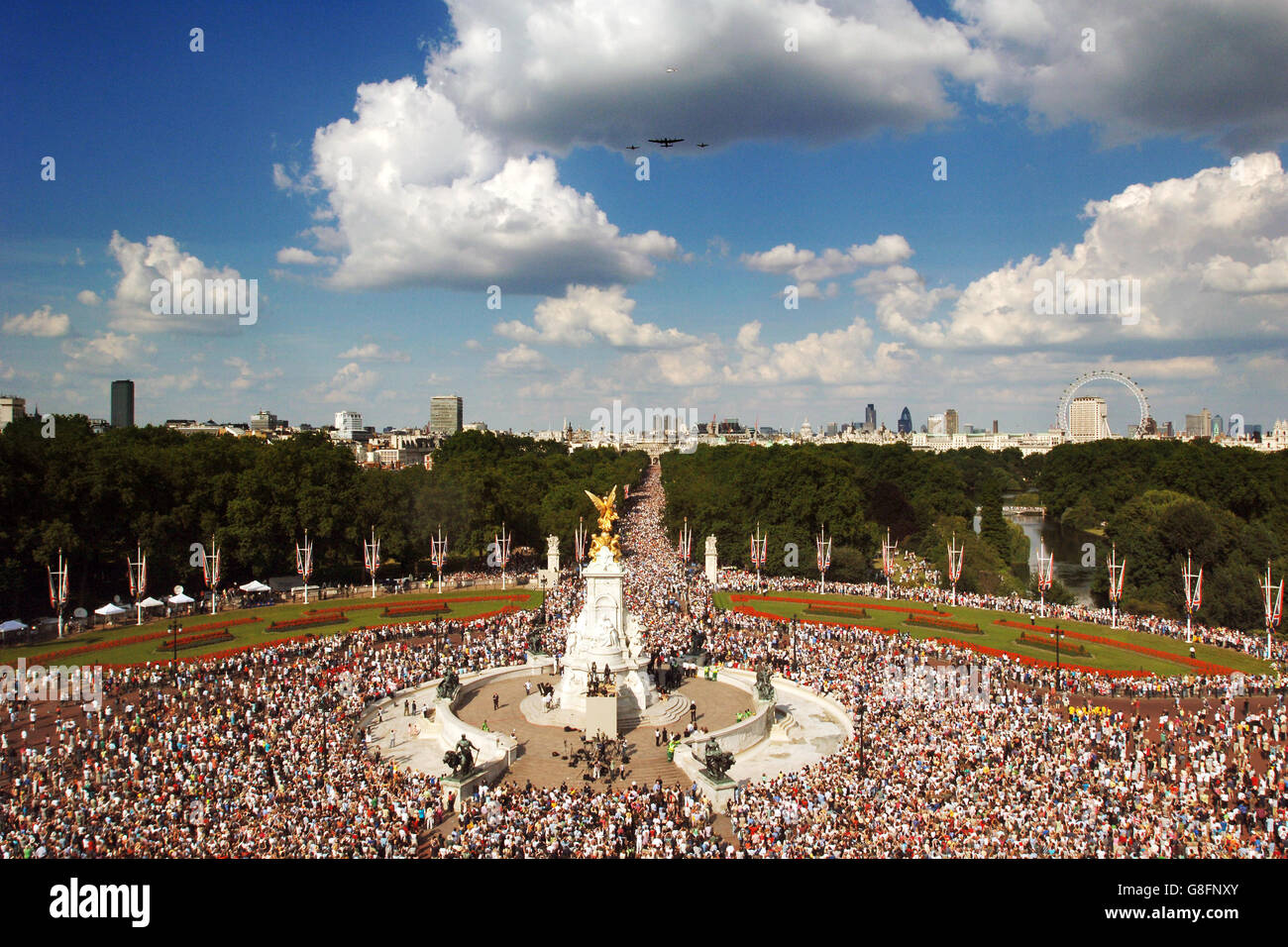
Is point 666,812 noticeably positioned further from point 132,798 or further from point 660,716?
point 132,798

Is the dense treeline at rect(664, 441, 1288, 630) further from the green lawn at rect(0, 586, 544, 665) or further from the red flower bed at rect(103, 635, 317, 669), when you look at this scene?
the red flower bed at rect(103, 635, 317, 669)

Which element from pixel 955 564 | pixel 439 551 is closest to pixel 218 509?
pixel 439 551

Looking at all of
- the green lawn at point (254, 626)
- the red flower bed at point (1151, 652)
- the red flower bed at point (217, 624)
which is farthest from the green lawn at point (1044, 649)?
the red flower bed at point (217, 624)

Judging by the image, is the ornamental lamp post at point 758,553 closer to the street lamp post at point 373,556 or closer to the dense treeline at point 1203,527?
the dense treeline at point 1203,527

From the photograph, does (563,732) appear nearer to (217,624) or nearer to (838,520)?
(217,624)

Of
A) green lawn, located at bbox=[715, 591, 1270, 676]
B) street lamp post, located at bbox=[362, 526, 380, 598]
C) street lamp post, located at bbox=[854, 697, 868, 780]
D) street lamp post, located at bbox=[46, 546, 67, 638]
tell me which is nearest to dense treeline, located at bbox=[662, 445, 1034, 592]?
green lawn, located at bbox=[715, 591, 1270, 676]
